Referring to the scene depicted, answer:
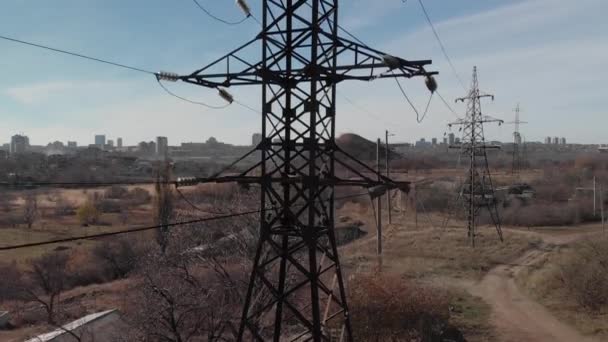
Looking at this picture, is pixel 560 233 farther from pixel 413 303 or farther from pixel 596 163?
pixel 596 163

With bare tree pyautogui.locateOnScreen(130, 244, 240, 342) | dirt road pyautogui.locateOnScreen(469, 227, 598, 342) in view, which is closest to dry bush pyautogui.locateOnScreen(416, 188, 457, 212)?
dirt road pyautogui.locateOnScreen(469, 227, 598, 342)

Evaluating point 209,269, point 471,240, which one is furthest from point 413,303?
point 471,240

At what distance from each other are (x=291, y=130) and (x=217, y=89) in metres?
1.26

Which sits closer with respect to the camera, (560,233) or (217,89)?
(217,89)

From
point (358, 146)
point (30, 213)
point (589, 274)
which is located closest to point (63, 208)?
point (30, 213)

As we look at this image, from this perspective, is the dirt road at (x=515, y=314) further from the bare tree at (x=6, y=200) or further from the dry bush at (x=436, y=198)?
the bare tree at (x=6, y=200)

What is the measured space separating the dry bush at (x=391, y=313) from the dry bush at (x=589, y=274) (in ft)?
21.9

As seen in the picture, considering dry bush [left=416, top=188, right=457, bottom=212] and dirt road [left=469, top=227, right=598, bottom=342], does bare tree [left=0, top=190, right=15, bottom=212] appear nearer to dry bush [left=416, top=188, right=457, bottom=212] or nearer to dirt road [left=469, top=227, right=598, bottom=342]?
dry bush [left=416, top=188, right=457, bottom=212]

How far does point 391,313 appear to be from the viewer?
54.5ft

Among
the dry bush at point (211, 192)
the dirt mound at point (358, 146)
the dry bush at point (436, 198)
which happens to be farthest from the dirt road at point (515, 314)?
the dry bush at point (436, 198)

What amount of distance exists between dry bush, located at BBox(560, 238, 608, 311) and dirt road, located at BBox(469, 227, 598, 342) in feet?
5.13

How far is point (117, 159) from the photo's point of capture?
236ft

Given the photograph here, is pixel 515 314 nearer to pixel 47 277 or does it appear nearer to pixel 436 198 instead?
pixel 47 277

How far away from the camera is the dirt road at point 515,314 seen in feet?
57.5
